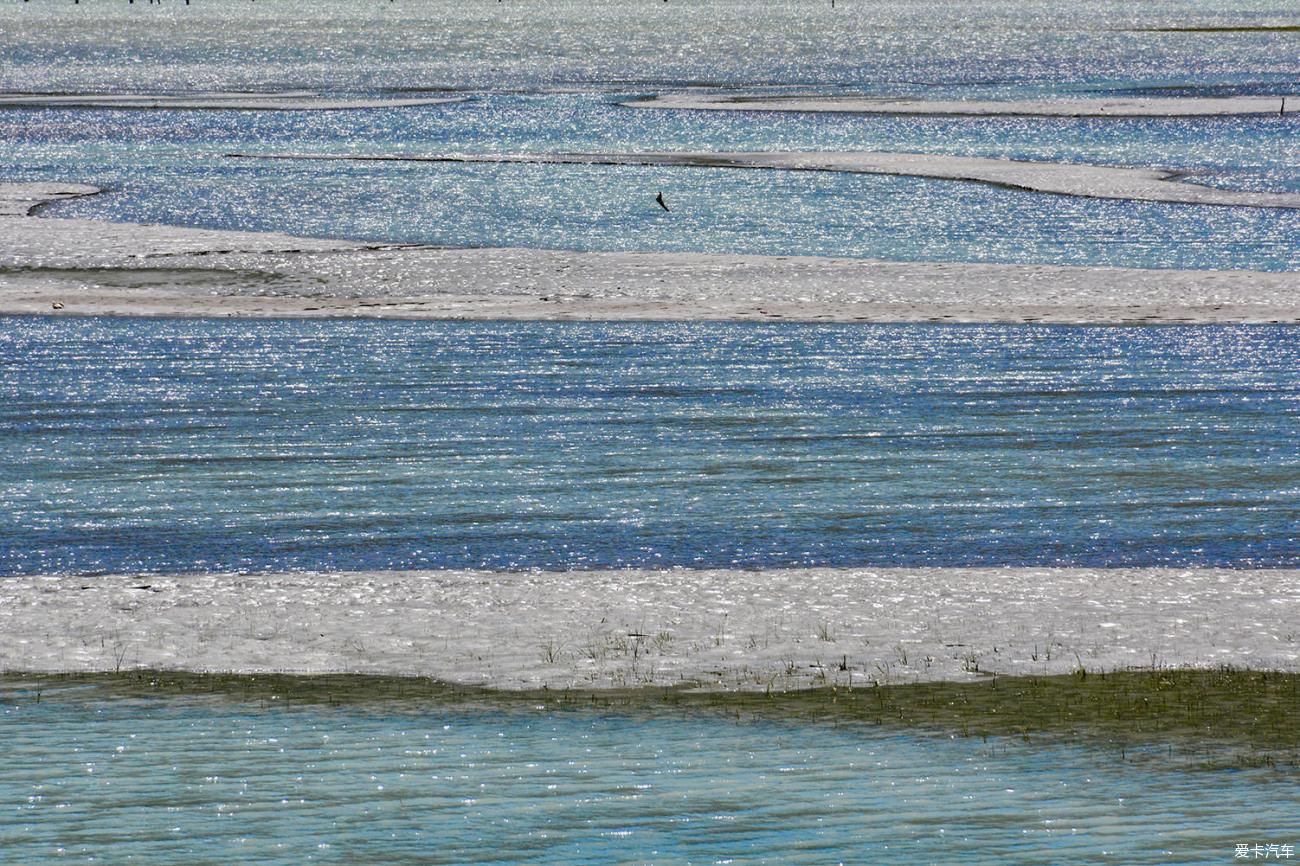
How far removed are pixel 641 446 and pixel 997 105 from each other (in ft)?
151

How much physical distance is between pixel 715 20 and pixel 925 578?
585 ft

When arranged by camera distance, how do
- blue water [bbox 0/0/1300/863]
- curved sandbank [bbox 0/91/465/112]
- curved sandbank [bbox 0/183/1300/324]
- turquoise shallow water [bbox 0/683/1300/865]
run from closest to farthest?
turquoise shallow water [bbox 0/683/1300/865]
blue water [bbox 0/0/1300/863]
curved sandbank [bbox 0/183/1300/324]
curved sandbank [bbox 0/91/465/112]

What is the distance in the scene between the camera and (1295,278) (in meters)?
24.6

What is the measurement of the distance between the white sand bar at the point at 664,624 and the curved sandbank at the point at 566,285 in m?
10.7

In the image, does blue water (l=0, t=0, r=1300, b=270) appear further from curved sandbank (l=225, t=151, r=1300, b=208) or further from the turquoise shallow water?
A: the turquoise shallow water

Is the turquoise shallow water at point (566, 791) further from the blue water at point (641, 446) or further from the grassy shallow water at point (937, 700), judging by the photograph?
the blue water at point (641, 446)

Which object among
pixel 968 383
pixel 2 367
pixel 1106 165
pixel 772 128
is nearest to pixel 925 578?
pixel 968 383

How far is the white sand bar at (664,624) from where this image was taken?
1020cm

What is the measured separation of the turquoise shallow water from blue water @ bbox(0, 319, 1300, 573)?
10.2 ft

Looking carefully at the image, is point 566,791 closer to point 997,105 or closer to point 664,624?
point 664,624

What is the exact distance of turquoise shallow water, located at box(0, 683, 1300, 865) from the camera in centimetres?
770

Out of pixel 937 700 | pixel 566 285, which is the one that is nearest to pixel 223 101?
pixel 566 285

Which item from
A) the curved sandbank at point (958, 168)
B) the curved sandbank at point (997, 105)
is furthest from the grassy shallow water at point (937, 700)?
the curved sandbank at point (997, 105)

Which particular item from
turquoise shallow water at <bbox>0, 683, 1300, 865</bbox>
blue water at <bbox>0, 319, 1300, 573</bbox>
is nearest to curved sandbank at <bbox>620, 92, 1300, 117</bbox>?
blue water at <bbox>0, 319, 1300, 573</bbox>
